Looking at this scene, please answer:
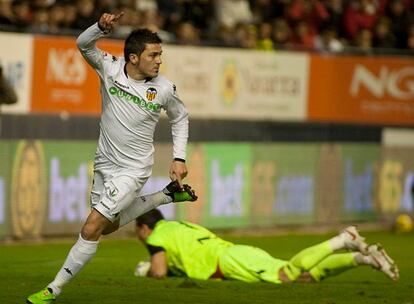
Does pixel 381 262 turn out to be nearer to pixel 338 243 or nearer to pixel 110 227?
pixel 338 243

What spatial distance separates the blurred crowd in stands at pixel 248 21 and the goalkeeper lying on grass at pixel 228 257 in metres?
5.62

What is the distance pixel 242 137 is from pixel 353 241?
27.6 feet

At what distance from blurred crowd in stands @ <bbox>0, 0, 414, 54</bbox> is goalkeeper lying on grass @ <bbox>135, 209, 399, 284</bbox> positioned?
5.62 m

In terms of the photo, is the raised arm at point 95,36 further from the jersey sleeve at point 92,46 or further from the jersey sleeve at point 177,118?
the jersey sleeve at point 177,118

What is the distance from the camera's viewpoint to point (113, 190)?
1015 cm

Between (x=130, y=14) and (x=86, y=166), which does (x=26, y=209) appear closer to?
(x=86, y=166)

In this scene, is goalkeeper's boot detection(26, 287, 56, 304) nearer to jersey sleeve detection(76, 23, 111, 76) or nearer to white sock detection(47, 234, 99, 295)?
white sock detection(47, 234, 99, 295)

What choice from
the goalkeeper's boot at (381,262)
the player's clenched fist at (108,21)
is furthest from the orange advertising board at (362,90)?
the player's clenched fist at (108,21)

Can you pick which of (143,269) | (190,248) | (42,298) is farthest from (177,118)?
(143,269)

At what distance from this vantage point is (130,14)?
1941 centimetres

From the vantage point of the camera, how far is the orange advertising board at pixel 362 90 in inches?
862

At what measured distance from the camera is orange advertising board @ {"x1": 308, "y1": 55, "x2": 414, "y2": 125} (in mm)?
21906

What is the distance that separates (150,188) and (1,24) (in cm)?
355

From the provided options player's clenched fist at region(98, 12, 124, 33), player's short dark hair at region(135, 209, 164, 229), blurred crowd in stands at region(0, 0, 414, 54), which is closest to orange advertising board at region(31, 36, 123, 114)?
blurred crowd in stands at region(0, 0, 414, 54)
